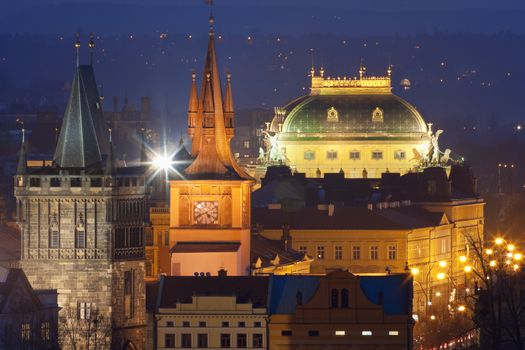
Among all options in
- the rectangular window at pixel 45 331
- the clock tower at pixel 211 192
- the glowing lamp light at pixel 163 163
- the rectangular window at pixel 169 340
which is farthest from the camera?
the glowing lamp light at pixel 163 163

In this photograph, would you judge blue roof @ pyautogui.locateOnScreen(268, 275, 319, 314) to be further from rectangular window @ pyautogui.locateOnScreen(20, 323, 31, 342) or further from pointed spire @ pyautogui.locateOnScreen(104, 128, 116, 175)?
rectangular window @ pyautogui.locateOnScreen(20, 323, 31, 342)

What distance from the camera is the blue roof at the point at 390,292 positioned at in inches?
5743

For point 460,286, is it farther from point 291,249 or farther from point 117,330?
point 117,330

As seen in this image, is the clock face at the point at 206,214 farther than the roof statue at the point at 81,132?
Yes

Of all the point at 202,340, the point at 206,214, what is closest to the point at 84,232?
the point at 202,340

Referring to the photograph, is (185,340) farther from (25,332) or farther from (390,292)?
(390,292)

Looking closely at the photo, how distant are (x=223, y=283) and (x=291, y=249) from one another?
4110cm

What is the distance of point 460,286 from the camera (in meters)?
195

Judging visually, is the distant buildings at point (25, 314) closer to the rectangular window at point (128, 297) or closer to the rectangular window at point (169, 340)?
the rectangular window at point (128, 297)

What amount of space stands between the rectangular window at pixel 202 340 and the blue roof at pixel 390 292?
649cm

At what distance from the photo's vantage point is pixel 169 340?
14450cm

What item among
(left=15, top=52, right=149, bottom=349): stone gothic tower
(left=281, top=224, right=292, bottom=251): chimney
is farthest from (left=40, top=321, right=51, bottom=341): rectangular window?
(left=281, top=224, right=292, bottom=251): chimney

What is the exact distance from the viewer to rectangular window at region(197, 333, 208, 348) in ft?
472

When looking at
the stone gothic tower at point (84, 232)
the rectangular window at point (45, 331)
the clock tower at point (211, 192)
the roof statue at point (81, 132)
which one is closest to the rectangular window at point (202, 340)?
the stone gothic tower at point (84, 232)
